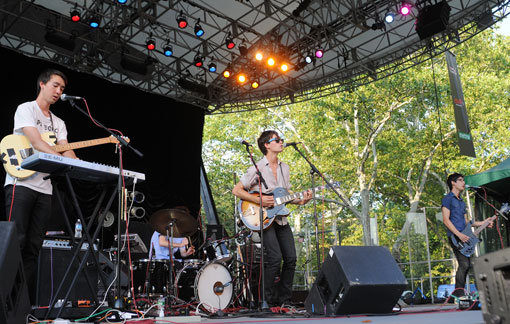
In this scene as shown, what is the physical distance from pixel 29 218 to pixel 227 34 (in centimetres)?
782

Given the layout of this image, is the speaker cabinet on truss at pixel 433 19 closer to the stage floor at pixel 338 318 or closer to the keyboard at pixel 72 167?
the stage floor at pixel 338 318

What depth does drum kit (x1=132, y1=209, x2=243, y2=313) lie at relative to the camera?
6.29m

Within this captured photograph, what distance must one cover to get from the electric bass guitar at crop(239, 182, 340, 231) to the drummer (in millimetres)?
2539

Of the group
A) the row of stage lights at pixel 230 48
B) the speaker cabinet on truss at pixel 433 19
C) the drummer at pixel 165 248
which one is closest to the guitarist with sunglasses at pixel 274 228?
the drummer at pixel 165 248

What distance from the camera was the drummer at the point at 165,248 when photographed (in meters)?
7.38

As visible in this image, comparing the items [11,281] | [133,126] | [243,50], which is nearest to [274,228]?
[11,281]

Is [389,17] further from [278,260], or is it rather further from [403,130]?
[403,130]

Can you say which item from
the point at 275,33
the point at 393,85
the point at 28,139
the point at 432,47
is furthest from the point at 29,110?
the point at 393,85

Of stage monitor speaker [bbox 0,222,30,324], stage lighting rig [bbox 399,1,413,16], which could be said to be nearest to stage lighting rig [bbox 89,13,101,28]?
stage lighting rig [bbox 399,1,413,16]

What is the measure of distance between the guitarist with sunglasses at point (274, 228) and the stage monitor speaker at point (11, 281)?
8.06 feet

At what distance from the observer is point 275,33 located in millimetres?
10383

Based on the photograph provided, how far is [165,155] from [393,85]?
10055 mm

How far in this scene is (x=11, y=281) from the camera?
7.52ft

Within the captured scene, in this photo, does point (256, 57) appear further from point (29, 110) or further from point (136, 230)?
point (29, 110)
